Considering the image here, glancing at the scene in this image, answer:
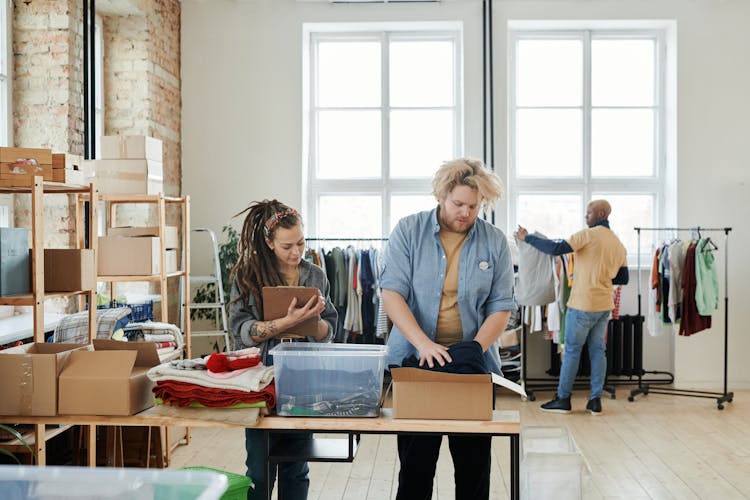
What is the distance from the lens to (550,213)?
6988 millimetres

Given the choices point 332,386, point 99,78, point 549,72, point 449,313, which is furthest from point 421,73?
point 332,386

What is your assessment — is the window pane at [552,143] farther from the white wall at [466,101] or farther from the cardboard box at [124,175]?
the cardboard box at [124,175]

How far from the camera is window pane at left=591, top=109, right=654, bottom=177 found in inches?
275

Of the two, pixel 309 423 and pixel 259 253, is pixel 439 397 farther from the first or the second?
pixel 259 253

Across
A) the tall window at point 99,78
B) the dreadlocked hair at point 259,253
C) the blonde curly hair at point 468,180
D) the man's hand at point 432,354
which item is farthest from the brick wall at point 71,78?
the man's hand at point 432,354

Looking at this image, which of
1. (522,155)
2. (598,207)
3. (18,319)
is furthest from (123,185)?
(522,155)

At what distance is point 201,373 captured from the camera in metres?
2.37

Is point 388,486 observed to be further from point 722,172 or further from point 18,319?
point 722,172

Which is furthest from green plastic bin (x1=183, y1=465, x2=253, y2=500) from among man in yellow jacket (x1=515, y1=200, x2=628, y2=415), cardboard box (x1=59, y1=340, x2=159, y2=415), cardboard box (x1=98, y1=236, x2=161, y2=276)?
man in yellow jacket (x1=515, y1=200, x2=628, y2=415)

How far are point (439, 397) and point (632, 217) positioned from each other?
5173mm

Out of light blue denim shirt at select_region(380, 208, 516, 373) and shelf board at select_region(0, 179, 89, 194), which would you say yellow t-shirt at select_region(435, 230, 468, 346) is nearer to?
light blue denim shirt at select_region(380, 208, 516, 373)

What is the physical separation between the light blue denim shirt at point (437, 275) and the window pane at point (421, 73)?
14.4 ft

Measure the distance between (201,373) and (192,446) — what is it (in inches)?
101

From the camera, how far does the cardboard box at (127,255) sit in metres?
4.21
